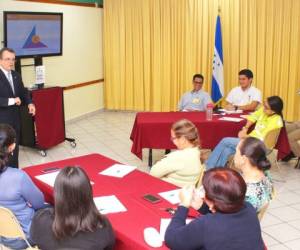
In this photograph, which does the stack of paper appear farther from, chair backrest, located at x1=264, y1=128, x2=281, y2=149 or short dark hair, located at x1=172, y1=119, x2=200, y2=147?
chair backrest, located at x1=264, y1=128, x2=281, y2=149

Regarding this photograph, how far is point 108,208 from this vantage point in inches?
98.0

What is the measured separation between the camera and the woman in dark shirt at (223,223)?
5.84ft

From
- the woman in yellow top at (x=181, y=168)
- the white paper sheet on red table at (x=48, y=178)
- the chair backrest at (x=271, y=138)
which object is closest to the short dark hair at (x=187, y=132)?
the woman in yellow top at (x=181, y=168)

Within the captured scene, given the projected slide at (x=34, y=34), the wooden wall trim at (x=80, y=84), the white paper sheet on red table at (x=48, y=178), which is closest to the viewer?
the white paper sheet on red table at (x=48, y=178)

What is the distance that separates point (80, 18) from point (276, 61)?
12.7 feet

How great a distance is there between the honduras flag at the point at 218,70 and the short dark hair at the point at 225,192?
6.13 m

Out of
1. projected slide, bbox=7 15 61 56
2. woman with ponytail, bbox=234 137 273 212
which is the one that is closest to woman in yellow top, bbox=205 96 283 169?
woman with ponytail, bbox=234 137 273 212

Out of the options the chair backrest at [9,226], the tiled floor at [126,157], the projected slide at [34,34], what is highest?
the projected slide at [34,34]

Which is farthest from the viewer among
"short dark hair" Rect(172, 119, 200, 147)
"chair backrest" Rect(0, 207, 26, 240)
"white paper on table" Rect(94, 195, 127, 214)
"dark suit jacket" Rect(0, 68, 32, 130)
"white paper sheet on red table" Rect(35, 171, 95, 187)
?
"dark suit jacket" Rect(0, 68, 32, 130)

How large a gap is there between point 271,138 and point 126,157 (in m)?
2.10

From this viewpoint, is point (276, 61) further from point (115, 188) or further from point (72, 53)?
point (115, 188)

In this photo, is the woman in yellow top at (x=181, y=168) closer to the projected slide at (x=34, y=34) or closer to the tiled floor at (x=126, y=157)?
the tiled floor at (x=126, y=157)

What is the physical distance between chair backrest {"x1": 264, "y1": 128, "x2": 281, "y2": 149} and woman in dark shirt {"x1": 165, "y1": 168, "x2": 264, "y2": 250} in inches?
115

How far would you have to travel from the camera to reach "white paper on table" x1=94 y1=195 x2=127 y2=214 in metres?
2.46
